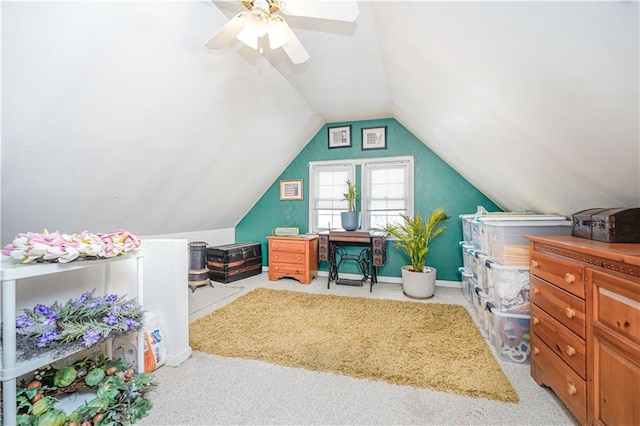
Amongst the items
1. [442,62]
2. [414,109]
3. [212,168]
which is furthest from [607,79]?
[212,168]

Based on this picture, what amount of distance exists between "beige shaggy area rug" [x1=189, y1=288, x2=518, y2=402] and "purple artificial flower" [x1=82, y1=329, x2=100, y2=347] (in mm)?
965

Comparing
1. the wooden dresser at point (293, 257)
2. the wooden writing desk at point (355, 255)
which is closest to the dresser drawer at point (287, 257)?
the wooden dresser at point (293, 257)

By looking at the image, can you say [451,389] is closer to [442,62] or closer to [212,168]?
[442,62]

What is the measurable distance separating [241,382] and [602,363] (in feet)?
6.34

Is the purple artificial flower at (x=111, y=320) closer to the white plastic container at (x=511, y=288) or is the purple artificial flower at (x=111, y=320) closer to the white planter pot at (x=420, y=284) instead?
the white plastic container at (x=511, y=288)

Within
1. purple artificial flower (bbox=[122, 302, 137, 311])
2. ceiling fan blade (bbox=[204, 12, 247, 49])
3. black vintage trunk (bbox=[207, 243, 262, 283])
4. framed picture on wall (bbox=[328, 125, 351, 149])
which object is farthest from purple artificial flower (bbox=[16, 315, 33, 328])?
framed picture on wall (bbox=[328, 125, 351, 149])

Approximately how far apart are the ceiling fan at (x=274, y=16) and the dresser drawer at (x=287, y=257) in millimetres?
3029

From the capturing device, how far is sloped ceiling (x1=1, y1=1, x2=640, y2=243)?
1161mm

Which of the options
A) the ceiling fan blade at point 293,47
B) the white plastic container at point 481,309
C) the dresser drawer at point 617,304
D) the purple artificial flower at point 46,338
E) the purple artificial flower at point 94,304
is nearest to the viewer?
the dresser drawer at point 617,304

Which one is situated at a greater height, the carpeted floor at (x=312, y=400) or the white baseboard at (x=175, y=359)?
the white baseboard at (x=175, y=359)

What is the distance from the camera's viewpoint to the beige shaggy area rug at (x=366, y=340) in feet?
6.03

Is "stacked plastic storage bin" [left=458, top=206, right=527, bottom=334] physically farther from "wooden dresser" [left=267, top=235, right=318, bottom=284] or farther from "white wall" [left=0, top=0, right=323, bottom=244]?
"white wall" [left=0, top=0, right=323, bottom=244]

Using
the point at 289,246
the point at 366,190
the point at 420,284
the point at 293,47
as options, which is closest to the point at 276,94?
the point at 293,47

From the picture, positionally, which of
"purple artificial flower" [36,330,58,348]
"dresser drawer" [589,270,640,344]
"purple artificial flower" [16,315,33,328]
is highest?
"dresser drawer" [589,270,640,344]
